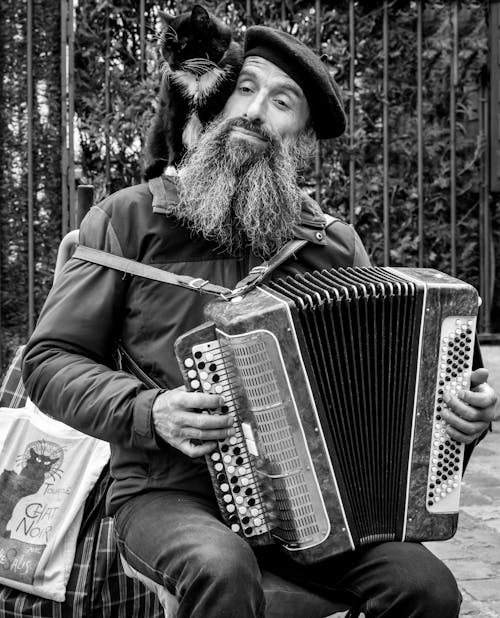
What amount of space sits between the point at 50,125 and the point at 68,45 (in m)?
0.43

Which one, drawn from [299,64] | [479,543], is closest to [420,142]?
[479,543]

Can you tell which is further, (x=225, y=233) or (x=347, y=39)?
(x=347, y=39)

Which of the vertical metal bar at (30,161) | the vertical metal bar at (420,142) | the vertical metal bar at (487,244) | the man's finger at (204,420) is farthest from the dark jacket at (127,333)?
the vertical metal bar at (487,244)

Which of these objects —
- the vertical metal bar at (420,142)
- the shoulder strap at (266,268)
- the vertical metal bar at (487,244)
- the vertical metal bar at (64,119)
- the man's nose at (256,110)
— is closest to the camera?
the shoulder strap at (266,268)

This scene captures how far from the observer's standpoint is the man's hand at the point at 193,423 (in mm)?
1993

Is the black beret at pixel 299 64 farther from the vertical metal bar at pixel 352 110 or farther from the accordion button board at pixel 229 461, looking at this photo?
the vertical metal bar at pixel 352 110

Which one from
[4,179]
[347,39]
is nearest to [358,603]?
[4,179]

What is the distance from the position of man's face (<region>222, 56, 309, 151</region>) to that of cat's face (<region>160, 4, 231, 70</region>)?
0.09 metres

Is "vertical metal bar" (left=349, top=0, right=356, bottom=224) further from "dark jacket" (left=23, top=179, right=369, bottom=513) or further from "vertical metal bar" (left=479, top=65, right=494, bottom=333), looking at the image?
"dark jacket" (left=23, top=179, right=369, bottom=513)

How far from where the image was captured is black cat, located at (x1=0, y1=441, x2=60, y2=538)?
260 centimetres

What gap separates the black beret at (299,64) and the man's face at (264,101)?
21mm

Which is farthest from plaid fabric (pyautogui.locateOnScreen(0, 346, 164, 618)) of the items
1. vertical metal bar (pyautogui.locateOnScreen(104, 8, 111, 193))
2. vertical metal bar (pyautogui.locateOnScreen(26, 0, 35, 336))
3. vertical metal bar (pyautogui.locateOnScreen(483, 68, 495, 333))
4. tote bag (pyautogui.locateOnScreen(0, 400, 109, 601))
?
vertical metal bar (pyautogui.locateOnScreen(483, 68, 495, 333))

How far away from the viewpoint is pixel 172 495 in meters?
2.18

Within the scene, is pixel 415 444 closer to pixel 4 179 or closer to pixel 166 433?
pixel 166 433
